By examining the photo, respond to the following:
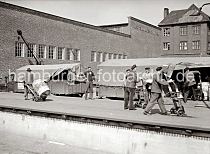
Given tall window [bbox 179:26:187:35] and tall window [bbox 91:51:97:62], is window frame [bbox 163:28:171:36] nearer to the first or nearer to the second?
tall window [bbox 179:26:187:35]

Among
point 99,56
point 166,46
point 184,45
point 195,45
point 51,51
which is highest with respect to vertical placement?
point 166,46

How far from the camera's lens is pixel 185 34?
53.2 m

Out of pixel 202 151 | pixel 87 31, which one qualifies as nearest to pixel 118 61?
pixel 202 151

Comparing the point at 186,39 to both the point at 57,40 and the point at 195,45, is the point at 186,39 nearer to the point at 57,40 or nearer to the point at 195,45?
the point at 195,45

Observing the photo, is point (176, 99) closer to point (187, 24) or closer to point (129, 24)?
point (129, 24)

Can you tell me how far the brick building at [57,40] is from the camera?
28.8 metres

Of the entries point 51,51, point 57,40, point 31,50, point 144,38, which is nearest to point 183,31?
point 144,38

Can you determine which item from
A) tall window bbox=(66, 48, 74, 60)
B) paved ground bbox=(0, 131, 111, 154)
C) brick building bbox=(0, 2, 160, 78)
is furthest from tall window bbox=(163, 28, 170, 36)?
paved ground bbox=(0, 131, 111, 154)

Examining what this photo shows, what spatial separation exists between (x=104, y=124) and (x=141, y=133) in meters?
1.42

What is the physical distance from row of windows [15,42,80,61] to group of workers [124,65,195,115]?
17223mm

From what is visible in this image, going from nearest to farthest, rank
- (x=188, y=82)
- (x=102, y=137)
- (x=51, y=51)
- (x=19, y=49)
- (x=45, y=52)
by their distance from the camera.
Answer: (x=102, y=137)
(x=188, y=82)
(x=19, y=49)
(x=45, y=52)
(x=51, y=51)

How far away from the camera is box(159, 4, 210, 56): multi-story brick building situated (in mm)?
51406

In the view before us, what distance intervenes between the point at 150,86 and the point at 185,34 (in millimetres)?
42166

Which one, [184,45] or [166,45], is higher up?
[166,45]
